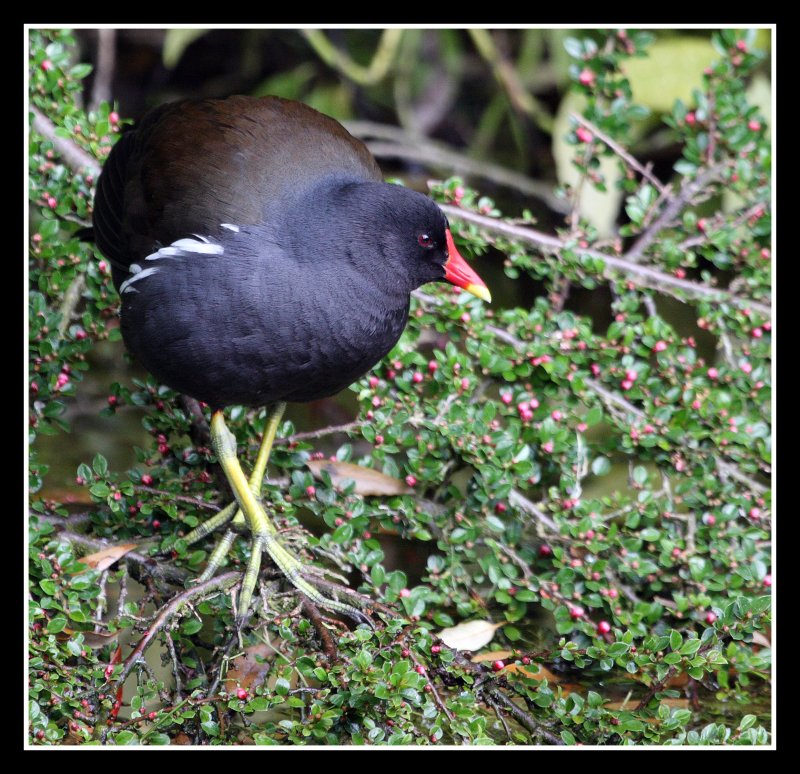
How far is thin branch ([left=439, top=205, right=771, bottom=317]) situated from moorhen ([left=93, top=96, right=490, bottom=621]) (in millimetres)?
569

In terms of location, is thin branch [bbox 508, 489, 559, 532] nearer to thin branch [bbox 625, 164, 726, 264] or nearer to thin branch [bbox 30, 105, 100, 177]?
thin branch [bbox 625, 164, 726, 264]

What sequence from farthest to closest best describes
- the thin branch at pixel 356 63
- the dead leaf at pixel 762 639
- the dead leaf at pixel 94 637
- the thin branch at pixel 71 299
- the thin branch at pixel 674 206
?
the thin branch at pixel 356 63 < the thin branch at pixel 674 206 < the thin branch at pixel 71 299 < the dead leaf at pixel 762 639 < the dead leaf at pixel 94 637

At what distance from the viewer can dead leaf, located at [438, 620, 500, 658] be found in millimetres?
2139

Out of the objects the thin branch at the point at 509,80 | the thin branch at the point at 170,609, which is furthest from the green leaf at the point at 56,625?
the thin branch at the point at 509,80

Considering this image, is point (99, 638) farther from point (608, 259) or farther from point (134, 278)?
point (608, 259)

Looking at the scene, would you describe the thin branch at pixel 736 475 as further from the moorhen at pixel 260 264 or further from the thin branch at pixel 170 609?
the thin branch at pixel 170 609

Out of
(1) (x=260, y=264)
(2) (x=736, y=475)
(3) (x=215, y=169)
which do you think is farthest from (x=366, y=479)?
(2) (x=736, y=475)

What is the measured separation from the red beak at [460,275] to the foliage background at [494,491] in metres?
0.25

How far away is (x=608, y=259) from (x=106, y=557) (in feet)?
5.09

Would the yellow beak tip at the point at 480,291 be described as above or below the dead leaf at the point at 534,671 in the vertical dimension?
above

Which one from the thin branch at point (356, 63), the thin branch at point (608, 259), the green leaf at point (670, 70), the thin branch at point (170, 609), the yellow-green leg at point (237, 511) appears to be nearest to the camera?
the thin branch at point (170, 609)

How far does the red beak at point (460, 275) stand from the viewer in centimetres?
217

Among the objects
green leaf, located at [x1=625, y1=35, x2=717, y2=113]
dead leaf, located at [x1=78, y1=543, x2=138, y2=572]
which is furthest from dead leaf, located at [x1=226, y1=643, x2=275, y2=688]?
green leaf, located at [x1=625, y1=35, x2=717, y2=113]

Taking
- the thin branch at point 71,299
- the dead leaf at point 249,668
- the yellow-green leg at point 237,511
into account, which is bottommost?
the dead leaf at point 249,668
